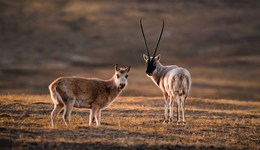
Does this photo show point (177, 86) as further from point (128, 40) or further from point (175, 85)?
point (128, 40)

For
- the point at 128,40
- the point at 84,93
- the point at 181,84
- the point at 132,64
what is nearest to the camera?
the point at 84,93

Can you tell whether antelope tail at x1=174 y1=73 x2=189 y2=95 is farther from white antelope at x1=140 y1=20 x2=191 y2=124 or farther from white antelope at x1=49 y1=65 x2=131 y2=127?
white antelope at x1=49 y1=65 x2=131 y2=127

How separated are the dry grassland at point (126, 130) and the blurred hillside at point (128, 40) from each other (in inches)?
1205

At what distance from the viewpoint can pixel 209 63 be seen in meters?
81.5

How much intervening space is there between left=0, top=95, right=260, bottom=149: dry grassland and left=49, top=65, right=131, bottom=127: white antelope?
1.92 ft

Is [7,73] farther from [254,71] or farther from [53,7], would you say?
[53,7]

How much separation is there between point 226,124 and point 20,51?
76362 mm

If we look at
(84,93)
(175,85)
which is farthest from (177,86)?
(84,93)

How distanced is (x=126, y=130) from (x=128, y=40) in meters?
83.3

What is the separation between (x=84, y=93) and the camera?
60.7ft

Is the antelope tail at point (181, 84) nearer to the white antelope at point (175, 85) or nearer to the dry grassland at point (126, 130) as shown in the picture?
the white antelope at point (175, 85)

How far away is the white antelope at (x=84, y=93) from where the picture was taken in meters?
17.9

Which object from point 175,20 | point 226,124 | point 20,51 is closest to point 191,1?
point 175,20

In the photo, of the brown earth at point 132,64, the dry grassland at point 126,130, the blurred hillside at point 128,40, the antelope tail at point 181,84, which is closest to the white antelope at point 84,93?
the dry grassland at point 126,130
